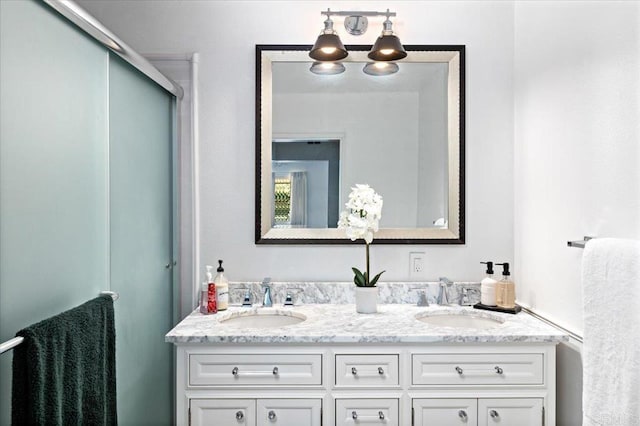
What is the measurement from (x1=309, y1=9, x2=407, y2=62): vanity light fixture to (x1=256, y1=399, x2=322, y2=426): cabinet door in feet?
4.60

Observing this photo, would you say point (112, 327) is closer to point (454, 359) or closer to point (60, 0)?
point (60, 0)

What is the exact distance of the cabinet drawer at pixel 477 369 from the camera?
1578 millimetres

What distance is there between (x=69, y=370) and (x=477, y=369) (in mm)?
1278

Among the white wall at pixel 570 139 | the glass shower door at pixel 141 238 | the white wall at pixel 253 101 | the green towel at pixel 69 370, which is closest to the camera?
the green towel at pixel 69 370

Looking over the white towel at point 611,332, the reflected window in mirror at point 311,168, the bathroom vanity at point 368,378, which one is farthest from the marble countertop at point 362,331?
the reflected window in mirror at point 311,168

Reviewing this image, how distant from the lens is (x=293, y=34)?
2059 millimetres

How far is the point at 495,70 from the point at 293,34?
0.95 m

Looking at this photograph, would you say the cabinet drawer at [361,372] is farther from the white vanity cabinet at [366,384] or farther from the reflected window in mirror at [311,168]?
the reflected window in mirror at [311,168]

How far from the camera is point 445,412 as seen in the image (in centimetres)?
157

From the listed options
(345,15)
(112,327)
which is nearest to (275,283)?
(112,327)

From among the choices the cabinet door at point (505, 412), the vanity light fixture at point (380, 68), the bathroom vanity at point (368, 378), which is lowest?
the cabinet door at point (505, 412)

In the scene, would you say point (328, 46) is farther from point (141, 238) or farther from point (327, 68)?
point (141, 238)

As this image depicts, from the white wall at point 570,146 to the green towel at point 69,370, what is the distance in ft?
4.61

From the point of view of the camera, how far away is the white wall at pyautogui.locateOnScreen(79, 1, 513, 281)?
6.75ft
